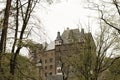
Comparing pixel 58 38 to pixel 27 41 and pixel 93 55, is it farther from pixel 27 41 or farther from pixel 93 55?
pixel 27 41

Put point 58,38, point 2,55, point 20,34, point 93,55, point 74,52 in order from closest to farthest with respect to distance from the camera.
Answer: point 2,55 < point 20,34 < point 93,55 < point 74,52 < point 58,38

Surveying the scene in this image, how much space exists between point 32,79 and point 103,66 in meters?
14.2

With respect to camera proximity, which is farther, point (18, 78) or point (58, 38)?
point (58, 38)

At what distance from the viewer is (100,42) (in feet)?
100

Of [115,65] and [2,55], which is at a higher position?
[2,55]

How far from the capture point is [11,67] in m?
17.3

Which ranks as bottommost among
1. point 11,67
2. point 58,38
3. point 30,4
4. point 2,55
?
point 58,38

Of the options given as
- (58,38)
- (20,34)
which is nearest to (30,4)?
(20,34)

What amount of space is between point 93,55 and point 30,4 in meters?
13.4

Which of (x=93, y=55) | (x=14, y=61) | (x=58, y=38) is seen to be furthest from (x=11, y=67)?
(x=58, y=38)

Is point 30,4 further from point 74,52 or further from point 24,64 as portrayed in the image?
point 74,52

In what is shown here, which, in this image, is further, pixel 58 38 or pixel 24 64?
pixel 58 38

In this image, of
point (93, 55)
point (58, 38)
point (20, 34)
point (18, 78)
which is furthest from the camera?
point (58, 38)

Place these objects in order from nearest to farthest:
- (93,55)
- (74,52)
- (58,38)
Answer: (93,55), (74,52), (58,38)
